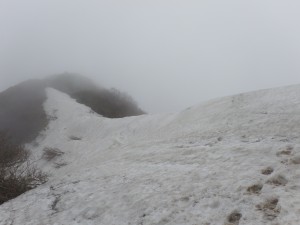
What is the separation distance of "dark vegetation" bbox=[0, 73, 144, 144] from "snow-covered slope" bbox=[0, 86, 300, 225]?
29.2 m

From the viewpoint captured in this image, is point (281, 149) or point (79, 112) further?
point (79, 112)

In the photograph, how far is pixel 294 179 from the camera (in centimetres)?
1062

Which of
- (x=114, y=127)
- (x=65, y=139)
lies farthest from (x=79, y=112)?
(x=114, y=127)

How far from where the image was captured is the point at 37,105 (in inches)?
2264

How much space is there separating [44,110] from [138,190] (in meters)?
43.1

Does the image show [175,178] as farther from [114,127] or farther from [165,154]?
[114,127]

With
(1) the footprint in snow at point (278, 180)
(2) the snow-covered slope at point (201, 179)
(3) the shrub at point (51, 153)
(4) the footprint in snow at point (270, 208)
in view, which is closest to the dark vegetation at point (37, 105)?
Answer: (3) the shrub at point (51, 153)

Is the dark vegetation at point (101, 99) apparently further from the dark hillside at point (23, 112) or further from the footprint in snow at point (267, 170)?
the footprint in snow at point (267, 170)

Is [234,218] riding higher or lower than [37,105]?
lower

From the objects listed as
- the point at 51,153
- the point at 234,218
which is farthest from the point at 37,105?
the point at 234,218

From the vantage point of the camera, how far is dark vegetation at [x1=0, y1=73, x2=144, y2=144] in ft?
160

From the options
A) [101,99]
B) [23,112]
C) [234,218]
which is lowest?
[234,218]

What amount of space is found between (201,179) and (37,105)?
48864 millimetres

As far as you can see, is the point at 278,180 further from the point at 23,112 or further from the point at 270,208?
the point at 23,112
